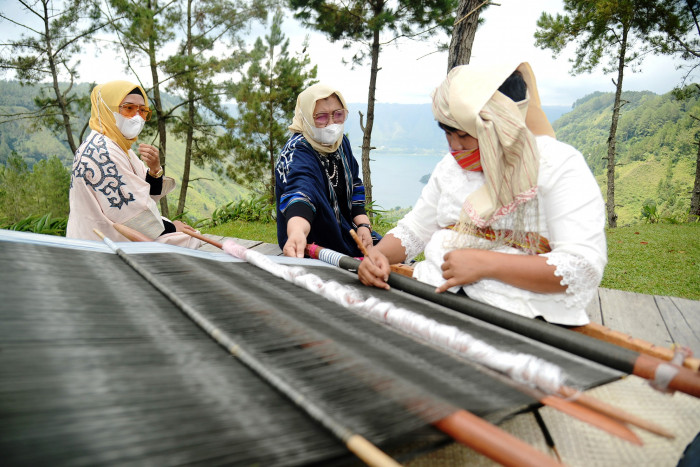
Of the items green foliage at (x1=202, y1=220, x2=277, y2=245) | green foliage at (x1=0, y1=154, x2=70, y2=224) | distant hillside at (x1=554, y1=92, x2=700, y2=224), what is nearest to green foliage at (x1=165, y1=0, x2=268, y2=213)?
green foliage at (x1=202, y1=220, x2=277, y2=245)

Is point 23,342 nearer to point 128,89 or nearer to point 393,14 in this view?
point 128,89

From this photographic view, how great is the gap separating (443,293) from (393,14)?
28.7ft

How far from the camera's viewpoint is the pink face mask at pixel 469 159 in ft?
4.85

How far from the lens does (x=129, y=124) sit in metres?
3.08

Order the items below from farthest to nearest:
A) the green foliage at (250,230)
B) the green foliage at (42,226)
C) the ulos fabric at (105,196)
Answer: the green foliage at (250,230), the green foliage at (42,226), the ulos fabric at (105,196)

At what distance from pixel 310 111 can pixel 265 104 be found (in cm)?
1309

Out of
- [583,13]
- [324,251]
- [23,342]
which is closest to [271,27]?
[583,13]

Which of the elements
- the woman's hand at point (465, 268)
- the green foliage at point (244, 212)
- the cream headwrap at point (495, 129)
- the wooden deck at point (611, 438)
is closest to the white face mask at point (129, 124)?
the cream headwrap at point (495, 129)

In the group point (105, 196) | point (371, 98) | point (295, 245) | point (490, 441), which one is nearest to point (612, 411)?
point (490, 441)

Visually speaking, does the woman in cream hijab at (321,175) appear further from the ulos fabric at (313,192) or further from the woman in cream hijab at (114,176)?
the woman in cream hijab at (114,176)

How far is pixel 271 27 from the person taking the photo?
14.9m

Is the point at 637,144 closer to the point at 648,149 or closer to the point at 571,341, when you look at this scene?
the point at 648,149

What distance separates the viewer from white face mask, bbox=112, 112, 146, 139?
3.06 metres

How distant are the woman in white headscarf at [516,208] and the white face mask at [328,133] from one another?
142cm
